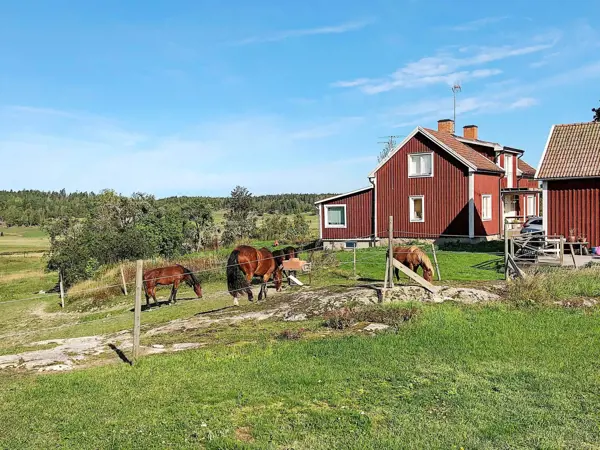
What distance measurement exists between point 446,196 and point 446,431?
87.9ft

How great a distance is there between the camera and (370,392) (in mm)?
7023

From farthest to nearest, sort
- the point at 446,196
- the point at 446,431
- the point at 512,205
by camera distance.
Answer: the point at 512,205
the point at 446,196
the point at 446,431

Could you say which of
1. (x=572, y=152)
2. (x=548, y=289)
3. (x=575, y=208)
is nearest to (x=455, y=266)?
(x=575, y=208)

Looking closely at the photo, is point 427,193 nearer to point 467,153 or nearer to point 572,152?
point 467,153

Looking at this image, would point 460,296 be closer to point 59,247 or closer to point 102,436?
point 102,436

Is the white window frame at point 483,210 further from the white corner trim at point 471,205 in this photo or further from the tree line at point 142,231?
the tree line at point 142,231

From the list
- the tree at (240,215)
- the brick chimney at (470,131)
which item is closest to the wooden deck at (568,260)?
the brick chimney at (470,131)

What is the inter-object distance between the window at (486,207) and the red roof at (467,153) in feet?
5.51

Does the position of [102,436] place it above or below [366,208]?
below

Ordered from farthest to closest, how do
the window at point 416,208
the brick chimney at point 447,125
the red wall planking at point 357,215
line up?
the brick chimney at point 447,125 < the red wall planking at point 357,215 < the window at point 416,208

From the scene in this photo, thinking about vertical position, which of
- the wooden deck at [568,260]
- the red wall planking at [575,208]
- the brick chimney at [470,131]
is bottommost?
the wooden deck at [568,260]

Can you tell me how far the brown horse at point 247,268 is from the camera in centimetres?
1560

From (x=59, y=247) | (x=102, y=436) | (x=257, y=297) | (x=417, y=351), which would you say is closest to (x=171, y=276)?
(x=257, y=297)

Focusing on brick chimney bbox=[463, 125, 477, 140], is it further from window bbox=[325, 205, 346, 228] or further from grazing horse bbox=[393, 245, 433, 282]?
grazing horse bbox=[393, 245, 433, 282]
